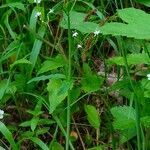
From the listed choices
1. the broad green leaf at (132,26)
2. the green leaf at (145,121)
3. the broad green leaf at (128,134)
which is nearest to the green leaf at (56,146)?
the broad green leaf at (128,134)

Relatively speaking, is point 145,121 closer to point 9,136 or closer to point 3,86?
point 9,136

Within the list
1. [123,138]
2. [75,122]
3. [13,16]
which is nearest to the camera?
[123,138]

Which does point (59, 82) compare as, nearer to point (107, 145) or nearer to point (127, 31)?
point (107, 145)

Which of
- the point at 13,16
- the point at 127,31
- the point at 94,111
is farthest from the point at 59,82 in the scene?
the point at 13,16

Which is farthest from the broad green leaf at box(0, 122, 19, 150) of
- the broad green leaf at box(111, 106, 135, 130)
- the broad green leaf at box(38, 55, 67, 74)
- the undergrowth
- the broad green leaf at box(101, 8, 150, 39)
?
the broad green leaf at box(101, 8, 150, 39)

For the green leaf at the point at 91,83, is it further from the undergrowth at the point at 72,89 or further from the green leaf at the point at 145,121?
the green leaf at the point at 145,121

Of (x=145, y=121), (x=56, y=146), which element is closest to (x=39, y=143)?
(x=56, y=146)
